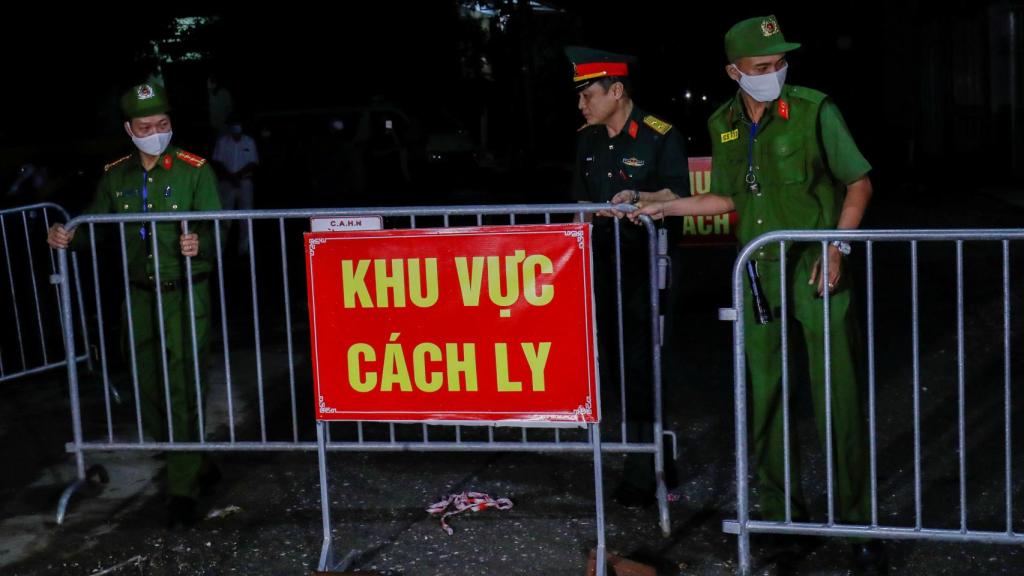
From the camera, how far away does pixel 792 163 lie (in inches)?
204

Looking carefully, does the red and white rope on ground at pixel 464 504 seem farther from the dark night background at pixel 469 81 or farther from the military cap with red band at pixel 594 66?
the dark night background at pixel 469 81

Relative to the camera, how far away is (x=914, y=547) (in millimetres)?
5414

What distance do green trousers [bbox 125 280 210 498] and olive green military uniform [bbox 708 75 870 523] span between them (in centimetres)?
265

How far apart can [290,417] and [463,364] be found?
3.03 meters

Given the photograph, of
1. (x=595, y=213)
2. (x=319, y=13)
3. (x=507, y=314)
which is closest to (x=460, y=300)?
(x=507, y=314)

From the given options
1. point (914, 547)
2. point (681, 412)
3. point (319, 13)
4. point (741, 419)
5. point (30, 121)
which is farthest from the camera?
point (319, 13)

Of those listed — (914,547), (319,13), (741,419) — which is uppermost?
(319,13)

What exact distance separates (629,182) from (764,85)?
3.34ft

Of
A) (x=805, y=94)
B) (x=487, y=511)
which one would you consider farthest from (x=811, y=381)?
(x=487, y=511)

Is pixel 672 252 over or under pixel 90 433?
over

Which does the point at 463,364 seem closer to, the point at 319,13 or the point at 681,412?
the point at 681,412

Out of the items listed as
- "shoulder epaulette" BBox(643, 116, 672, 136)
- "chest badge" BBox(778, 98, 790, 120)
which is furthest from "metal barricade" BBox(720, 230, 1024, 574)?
"shoulder epaulette" BBox(643, 116, 672, 136)

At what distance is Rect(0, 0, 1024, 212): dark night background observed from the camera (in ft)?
56.7

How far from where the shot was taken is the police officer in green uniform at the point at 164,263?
621 cm
